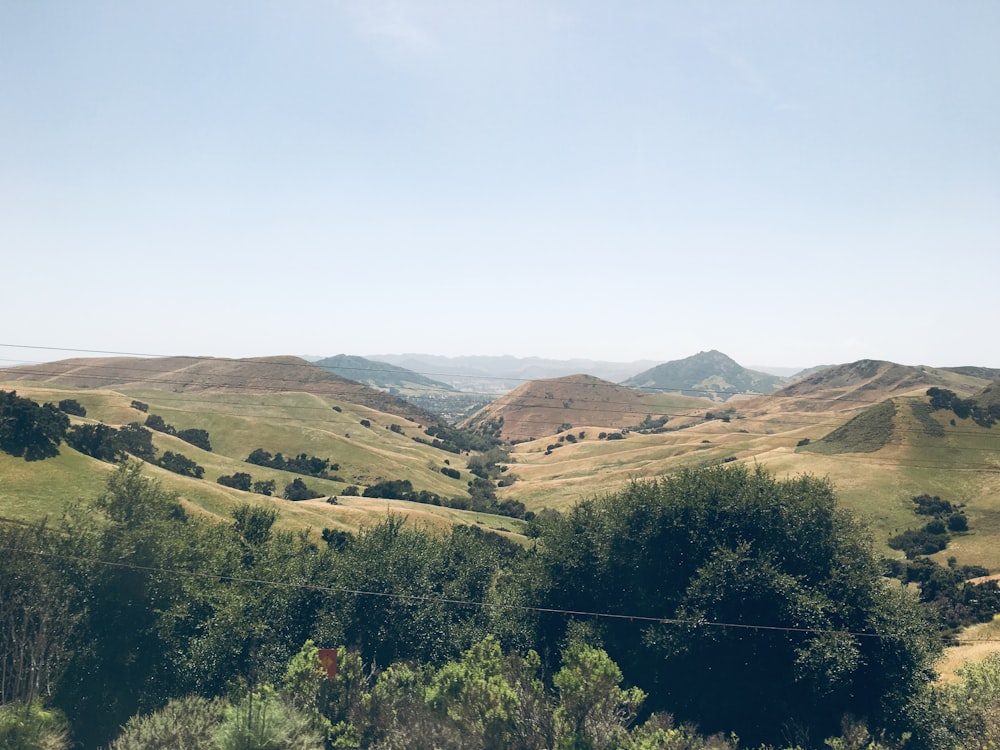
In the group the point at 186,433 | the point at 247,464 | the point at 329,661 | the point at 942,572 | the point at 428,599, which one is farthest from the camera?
the point at 186,433

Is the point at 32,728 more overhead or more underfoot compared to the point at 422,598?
more underfoot

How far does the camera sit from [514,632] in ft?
143

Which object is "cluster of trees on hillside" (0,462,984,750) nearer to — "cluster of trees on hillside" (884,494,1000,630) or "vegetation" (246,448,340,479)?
"cluster of trees on hillside" (884,494,1000,630)

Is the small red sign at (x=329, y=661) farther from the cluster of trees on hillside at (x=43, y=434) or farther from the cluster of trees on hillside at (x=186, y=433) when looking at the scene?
the cluster of trees on hillside at (x=186, y=433)

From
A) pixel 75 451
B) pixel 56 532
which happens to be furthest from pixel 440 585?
pixel 75 451

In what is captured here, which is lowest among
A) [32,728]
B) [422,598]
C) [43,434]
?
[32,728]

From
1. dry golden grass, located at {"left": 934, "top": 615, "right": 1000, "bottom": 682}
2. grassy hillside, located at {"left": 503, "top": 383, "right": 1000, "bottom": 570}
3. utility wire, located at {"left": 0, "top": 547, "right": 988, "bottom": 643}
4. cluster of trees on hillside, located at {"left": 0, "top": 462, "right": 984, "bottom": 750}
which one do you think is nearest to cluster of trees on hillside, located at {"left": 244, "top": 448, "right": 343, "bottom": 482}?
grassy hillside, located at {"left": 503, "top": 383, "right": 1000, "bottom": 570}

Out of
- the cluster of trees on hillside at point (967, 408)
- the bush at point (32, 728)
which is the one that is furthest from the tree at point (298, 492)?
the cluster of trees on hillside at point (967, 408)

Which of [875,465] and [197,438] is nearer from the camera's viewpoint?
[875,465]

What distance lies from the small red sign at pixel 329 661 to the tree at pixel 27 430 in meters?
49.8

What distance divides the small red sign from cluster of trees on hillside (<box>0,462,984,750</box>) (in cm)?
65

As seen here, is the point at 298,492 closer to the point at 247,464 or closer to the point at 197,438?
the point at 247,464

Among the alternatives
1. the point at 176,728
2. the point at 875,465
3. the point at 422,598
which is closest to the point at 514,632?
the point at 422,598

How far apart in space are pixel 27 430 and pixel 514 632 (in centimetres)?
6244
